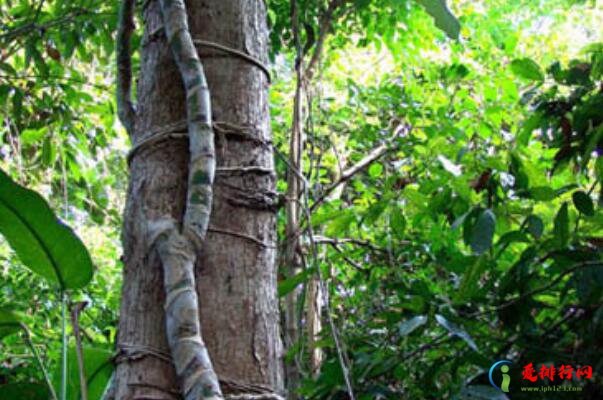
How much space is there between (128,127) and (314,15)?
4.94 feet

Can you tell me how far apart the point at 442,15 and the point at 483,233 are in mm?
458

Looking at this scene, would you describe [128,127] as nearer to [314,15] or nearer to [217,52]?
[217,52]

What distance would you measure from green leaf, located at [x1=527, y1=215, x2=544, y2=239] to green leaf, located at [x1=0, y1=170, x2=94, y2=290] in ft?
2.82

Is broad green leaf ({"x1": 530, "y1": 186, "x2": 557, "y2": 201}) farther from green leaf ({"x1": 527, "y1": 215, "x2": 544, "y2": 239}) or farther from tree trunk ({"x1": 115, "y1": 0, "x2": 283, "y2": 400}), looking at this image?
tree trunk ({"x1": 115, "y1": 0, "x2": 283, "y2": 400})

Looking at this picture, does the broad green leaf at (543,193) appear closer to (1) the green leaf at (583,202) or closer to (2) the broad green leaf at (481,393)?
(1) the green leaf at (583,202)

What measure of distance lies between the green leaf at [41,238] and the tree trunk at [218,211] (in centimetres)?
8

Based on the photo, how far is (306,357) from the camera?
2145mm

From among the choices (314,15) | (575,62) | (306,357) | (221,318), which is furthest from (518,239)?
(314,15)

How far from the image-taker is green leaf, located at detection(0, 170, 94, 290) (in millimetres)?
717

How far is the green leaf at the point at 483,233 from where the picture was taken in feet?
3.84

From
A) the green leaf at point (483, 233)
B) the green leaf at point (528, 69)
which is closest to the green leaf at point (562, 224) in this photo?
the green leaf at point (483, 233)

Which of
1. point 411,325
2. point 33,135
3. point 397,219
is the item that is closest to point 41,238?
point 411,325

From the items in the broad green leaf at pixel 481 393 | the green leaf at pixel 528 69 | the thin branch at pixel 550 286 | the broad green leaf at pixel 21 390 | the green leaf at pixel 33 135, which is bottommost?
the broad green leaf at pixel 481 393

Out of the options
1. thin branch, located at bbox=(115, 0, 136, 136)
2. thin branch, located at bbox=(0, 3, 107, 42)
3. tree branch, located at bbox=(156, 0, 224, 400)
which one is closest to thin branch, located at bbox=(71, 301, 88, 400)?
tree branch, located at bbox=(156, 0, 224, 400)
